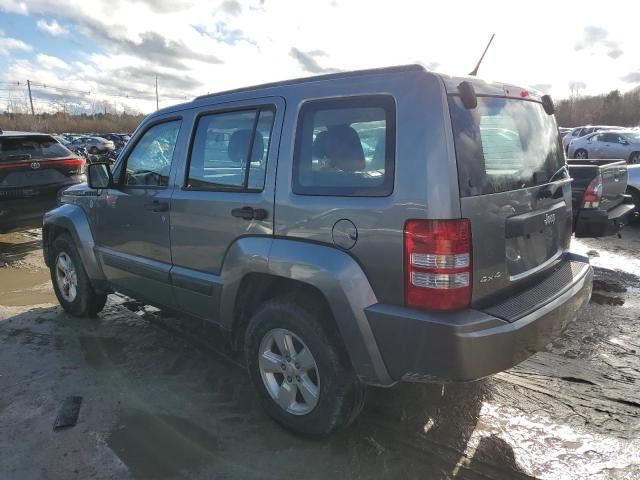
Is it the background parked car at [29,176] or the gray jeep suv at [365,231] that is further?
the background parked car at [29,176]

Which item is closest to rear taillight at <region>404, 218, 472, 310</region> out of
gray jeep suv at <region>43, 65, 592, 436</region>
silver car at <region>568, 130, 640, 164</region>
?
gray jeep suv at <region>43, 65, 592, 436</region>

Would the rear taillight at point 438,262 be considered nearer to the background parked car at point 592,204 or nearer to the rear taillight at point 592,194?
the background parked car at point 592,204

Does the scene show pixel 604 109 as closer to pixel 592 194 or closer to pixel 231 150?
pixel 592 194

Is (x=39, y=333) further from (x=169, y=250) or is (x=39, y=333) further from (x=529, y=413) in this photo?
(x=529, y=413)

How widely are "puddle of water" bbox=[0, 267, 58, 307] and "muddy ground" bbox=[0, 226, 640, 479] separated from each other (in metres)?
→ 1.01

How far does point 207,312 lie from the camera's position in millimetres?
3396

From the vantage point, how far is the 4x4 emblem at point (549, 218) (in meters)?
2.86

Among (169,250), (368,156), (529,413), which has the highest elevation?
(368,156)

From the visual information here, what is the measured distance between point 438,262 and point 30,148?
755cm

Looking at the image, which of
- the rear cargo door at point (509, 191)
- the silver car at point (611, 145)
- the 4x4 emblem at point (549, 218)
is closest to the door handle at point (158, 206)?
the rear cargo door at point (509, 191)

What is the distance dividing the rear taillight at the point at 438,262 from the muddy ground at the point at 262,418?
3.30ft

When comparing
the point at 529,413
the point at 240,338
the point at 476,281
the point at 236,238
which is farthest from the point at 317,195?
the point at 529,413

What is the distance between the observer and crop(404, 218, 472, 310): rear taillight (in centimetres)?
225

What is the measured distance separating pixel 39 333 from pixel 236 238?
271 cm
